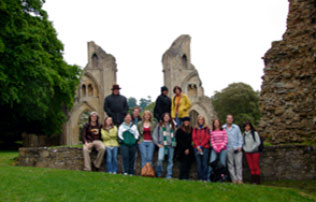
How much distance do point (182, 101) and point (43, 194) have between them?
15.7 ft

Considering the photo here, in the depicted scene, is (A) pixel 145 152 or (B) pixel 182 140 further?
(A) pixel 145 152

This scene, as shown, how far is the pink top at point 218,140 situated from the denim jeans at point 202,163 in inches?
10.6

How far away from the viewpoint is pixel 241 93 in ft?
157

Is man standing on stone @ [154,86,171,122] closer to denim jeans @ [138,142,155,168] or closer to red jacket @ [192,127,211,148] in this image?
denim jeans @ [138,142,155,168]

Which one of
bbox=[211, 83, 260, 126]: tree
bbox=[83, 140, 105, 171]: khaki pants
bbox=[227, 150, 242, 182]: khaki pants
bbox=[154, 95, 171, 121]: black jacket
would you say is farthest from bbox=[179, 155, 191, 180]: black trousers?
bbox=[211, 83, 260, 126]: tree

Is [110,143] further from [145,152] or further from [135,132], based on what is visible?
[145,152]

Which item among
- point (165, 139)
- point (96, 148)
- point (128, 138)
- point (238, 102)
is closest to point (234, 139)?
point (165, 139)

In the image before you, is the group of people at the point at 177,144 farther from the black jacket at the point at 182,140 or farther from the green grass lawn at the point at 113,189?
the green grass lawn at the point at 113,189

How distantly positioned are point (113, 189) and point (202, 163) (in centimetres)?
310

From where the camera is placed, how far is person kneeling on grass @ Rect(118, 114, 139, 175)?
32.2ft

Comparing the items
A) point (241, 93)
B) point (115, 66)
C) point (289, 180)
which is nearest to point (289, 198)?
point (289, 180)

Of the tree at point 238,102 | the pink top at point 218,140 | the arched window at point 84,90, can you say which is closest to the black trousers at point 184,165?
the pink top at point 218,140

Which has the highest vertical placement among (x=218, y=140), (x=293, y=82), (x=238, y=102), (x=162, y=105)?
(x=238, y=102)

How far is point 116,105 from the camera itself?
1082 cm
